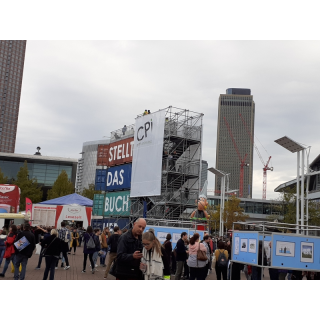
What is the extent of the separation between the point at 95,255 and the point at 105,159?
30556 millimetres

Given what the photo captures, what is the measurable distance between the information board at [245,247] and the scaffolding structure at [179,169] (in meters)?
18.0

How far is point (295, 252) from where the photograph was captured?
10.1 meters

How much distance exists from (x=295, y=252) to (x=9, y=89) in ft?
535

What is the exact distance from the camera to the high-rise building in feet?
517

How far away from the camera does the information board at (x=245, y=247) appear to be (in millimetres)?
10186

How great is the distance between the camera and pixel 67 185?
206 feet

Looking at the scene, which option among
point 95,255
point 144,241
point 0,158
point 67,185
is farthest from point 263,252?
point 0,158

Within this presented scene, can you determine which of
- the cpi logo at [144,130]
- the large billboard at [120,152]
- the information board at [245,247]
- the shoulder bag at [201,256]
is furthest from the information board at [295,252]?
the large billboard at [120,152]

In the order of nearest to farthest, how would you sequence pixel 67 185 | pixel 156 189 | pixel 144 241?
pixel 144 241
pixel 156 189
pixel 67 185

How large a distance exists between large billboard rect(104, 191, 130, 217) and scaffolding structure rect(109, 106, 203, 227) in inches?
168

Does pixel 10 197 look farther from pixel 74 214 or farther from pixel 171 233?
pixel 171 233

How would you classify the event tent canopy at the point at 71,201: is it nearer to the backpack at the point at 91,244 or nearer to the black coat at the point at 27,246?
the backpack at the point at 91,244

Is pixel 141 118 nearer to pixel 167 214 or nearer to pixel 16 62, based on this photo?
pixel 167 214

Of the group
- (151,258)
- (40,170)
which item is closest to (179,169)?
(151,258)
